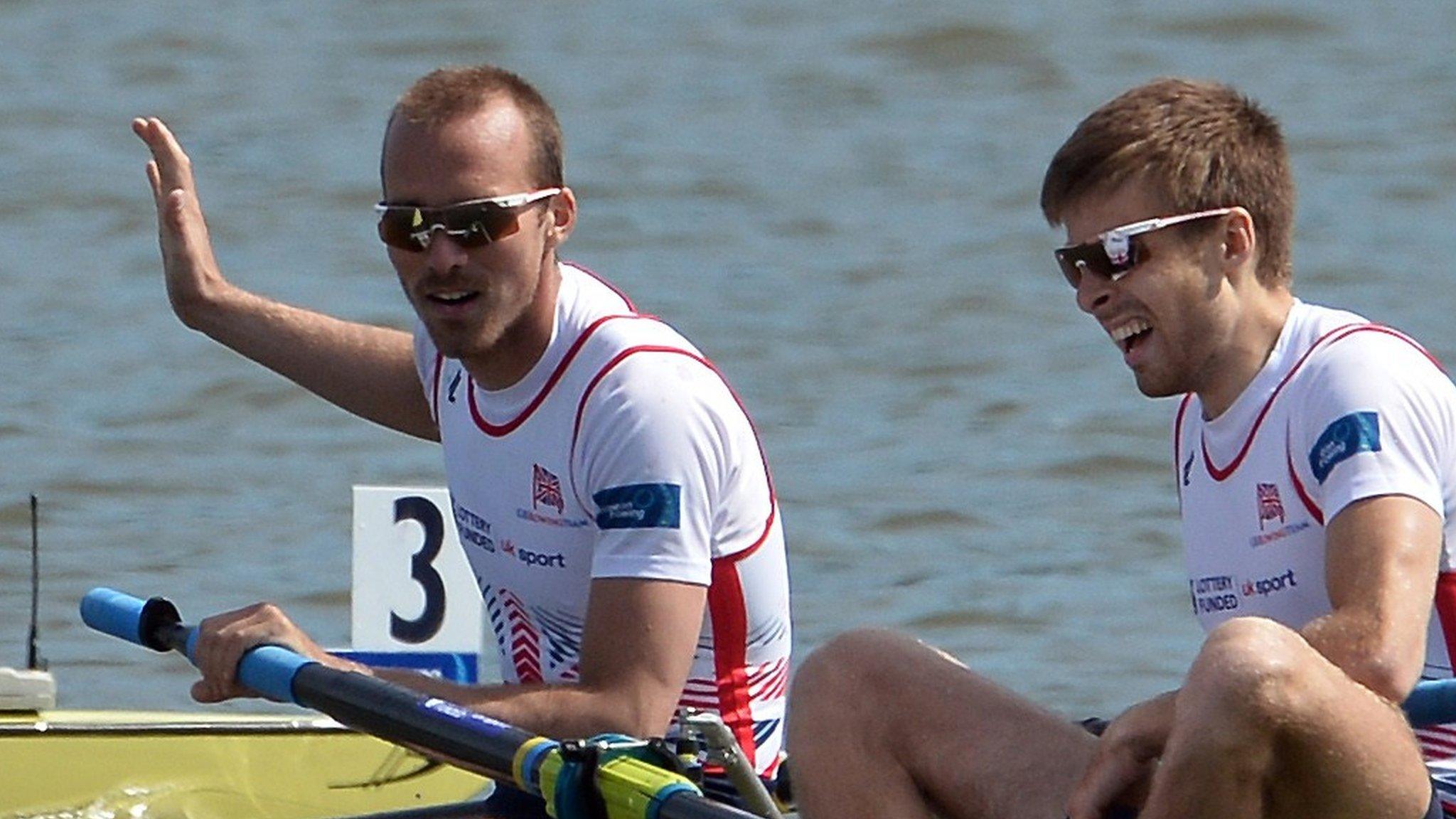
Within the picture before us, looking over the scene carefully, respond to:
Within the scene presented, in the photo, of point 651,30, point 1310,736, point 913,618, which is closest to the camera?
point 1310,736

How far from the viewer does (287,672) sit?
364 cm

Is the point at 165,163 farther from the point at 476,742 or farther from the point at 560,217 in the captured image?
the point at 476,742

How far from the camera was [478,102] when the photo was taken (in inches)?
149

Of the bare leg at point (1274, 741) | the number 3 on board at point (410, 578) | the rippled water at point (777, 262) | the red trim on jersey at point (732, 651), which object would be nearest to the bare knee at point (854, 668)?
the red trim on jersey at point (732, 651)

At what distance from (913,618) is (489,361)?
3.34 metres

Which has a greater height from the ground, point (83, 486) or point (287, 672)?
point (287, 672)

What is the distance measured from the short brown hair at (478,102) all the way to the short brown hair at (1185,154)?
2.48 feet

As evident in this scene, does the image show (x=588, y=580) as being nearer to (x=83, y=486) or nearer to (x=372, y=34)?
(x=83, y=486)

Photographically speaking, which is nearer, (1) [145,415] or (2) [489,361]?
(2) [489,361]

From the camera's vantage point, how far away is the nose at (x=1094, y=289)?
343 cm

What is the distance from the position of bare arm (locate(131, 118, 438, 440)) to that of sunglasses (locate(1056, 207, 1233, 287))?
4.28 ft

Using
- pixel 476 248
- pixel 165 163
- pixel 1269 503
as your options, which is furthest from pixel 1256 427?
pixel 165 163

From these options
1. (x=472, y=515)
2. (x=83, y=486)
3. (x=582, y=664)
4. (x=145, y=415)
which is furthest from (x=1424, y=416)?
(x=145, y=415)

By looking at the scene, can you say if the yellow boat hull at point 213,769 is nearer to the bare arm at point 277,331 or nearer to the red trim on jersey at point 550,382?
the bare arm at point 277,331
